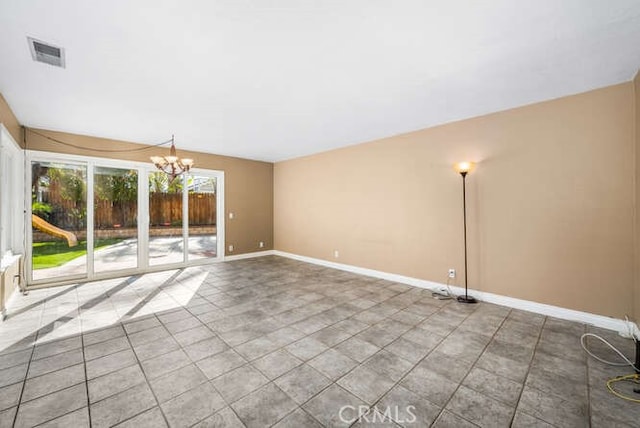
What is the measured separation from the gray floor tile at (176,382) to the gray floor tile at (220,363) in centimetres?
5

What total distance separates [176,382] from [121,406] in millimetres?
342

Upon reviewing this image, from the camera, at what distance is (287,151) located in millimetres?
6066

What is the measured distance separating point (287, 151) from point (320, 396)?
5118 millimetres

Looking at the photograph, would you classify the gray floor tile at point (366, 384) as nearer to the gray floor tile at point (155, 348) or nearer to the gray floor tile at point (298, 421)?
the gray floor tile at point (298, 421)

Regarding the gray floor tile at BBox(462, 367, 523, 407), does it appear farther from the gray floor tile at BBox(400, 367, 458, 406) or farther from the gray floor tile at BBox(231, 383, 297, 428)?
the gray floor tile at BBox(231, 383, 297, 428)

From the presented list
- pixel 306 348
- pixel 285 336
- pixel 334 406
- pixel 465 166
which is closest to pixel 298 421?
pixel 334 406

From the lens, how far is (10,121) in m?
3.56

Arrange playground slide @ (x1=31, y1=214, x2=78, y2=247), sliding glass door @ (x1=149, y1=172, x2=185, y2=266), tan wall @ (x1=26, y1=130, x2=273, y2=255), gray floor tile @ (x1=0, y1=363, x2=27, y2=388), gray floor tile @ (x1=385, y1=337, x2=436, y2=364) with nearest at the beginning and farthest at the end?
gray floor tile @ (x1=0, y1=363, x2=27, y2=388) → gray floor tile @ (x1=385, y1=337, x2=436, y2=364) → playground slide @ (x1=31, y1=214, x2=78, y2=247) → sliding glass door @ (x1=149, y1=172, x2=185, y2=266) → tan wall @ (x1=26, y1=130, x2=273, y2=255)

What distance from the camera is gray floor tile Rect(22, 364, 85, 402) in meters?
1.89

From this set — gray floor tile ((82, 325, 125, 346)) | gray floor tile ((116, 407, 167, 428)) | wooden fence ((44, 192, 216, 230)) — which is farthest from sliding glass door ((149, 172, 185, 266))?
gray floor tile ((116, 407, 167, 428))

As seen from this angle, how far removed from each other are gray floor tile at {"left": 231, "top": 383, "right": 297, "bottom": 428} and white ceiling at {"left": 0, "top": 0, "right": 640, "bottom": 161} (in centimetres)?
275

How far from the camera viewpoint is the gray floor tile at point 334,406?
1.63 m

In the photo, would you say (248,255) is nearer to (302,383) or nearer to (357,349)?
(357,349)

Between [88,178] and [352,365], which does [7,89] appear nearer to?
[88,178]
